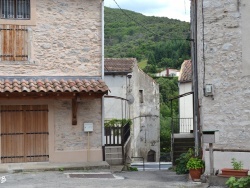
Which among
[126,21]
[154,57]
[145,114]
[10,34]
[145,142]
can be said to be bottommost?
[145,142]

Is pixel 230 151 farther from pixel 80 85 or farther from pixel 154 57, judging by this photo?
pixel 154 57

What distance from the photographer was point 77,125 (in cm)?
1495

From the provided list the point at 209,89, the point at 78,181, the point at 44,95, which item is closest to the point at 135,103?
the point at 44,95

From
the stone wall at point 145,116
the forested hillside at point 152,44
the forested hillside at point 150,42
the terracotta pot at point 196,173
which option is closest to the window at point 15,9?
the terracotta pot at point 196,173

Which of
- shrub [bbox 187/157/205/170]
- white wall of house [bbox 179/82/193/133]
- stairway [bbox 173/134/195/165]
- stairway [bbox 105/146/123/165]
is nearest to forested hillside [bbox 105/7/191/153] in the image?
white wall of house [bbox 179/82/193/133]

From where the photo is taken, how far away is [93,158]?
1509 cm

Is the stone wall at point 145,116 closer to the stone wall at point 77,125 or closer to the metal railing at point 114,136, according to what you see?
the metal railing at point 114,136

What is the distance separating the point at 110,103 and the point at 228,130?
50.2 ft

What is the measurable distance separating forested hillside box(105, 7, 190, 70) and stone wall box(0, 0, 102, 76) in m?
36.7

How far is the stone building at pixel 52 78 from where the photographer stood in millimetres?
14398

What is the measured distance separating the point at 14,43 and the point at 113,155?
19.0 ft

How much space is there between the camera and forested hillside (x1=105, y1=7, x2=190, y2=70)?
54.2 metres

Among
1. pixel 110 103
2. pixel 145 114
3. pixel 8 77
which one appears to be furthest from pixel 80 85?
pixel 145 114

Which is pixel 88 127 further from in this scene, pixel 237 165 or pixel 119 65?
pixel 119 65
